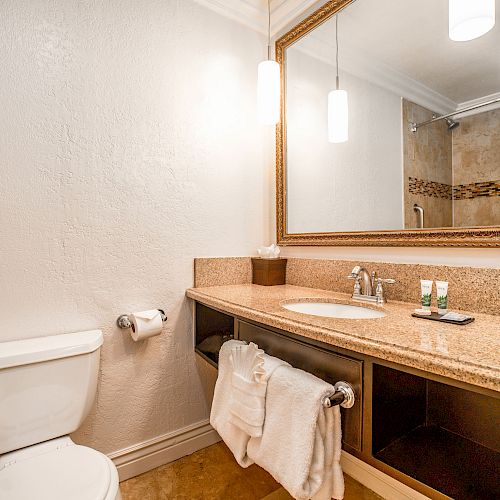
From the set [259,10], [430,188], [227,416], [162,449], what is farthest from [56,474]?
[259,10]

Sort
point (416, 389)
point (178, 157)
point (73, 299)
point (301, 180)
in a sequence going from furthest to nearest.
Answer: point (301, 180), point (178, 157), point (73, 299), point (416, 389)

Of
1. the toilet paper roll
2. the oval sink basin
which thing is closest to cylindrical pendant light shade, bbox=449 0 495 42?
the oval sink basin

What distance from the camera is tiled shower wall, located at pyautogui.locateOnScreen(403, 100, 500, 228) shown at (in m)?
1.08

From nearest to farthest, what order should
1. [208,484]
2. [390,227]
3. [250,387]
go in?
[250,387]
[390,227]
[208,484]

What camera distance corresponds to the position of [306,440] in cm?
84

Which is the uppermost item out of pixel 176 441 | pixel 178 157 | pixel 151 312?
pixel 178 157

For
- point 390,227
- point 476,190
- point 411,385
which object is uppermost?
point 476,190

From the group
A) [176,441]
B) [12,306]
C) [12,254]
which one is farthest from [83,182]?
[176,441]

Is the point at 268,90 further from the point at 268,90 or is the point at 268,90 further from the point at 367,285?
the point at 367,285

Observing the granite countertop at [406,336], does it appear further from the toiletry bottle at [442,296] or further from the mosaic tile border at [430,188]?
the mosaic tile border at [430,188]

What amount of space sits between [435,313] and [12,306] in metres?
1.45

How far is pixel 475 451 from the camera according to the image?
921mm

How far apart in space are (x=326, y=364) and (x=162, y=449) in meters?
1.07

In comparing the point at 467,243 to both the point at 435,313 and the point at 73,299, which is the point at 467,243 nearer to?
the point at 435,313
